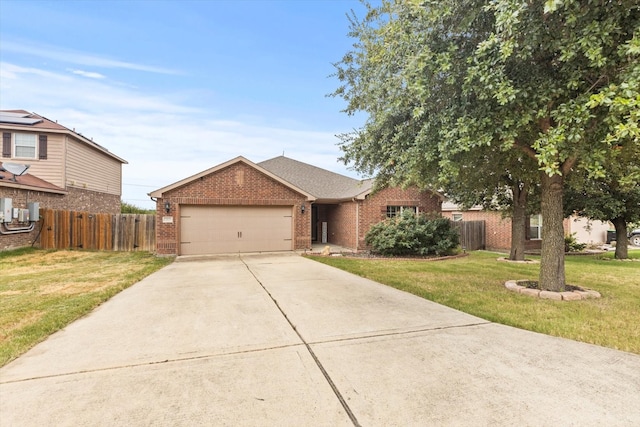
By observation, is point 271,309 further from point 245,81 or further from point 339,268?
point 245,81

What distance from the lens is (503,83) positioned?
4.27m

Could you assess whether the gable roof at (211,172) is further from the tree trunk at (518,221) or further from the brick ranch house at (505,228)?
the brick ranch house at (505,228)

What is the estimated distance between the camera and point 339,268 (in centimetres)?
965

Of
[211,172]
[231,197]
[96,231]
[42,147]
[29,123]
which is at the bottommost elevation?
[96,231]

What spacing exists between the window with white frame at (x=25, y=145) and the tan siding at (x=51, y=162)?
20 cm

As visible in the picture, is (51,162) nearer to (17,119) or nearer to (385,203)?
(17,119)

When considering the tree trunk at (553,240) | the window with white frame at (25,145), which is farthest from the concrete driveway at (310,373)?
the window with white frame at (25,145)

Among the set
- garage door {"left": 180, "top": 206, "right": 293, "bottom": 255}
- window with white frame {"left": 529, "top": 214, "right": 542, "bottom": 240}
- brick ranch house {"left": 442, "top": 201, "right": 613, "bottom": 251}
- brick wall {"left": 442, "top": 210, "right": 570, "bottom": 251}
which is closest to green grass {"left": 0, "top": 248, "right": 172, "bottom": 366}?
garage door {"left": 180, "top": 206, "right": 293, "bottom": 255}

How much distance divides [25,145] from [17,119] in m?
1.28

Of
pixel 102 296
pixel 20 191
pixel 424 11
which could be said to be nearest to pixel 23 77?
pixel 20 191

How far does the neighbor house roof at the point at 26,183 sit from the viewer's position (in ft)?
36.9

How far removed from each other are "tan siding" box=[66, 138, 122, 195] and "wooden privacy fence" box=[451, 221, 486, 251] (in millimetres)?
19933

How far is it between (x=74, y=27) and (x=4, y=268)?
8438mm

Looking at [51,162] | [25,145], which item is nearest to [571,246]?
[51,162]
